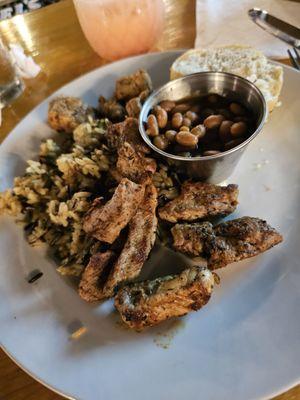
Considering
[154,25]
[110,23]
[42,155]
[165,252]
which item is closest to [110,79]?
[110,23]

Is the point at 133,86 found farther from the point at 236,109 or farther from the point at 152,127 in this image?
the point at 236,109

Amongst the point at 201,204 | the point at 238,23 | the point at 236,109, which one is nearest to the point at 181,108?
the point at 236,109

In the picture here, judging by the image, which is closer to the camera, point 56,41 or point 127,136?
point 127,136

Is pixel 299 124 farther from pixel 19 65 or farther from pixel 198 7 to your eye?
pixel 19 65

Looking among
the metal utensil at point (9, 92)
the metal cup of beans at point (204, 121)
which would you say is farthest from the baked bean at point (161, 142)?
the metal utensil at point (9, 92)

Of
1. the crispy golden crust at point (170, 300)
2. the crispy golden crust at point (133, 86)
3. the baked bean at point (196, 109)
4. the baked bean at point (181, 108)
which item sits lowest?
the crispy golden crust at point (170, 300)

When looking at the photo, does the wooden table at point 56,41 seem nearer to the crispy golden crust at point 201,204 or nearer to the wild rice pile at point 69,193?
the wild rice pile at point 69,193
